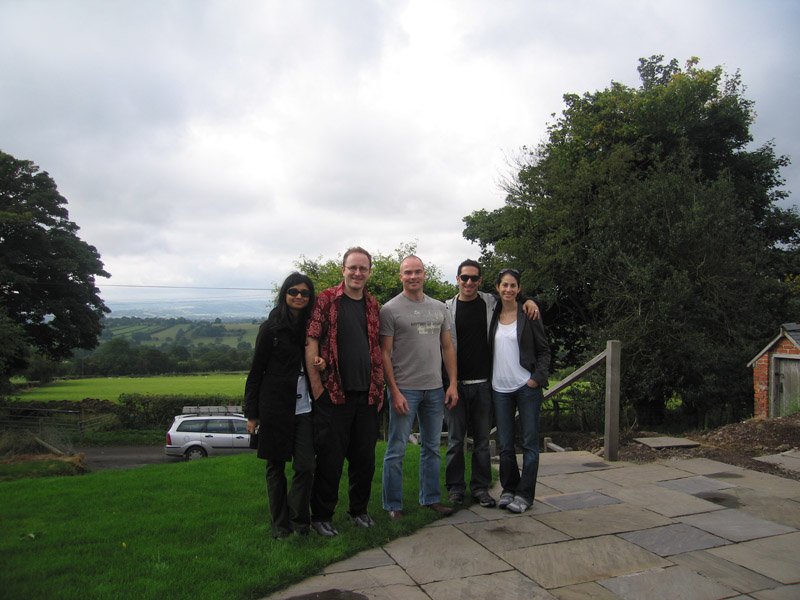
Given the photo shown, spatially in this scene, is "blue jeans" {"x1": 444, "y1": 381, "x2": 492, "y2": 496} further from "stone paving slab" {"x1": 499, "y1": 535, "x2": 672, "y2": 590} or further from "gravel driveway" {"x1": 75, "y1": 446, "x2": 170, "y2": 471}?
"gravel driveway" {"x1": 75, "y1": 446, "x2": 170, "y2": 471}

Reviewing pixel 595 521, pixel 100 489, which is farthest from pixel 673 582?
pixel 100 489

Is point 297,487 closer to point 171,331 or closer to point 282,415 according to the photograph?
point 282,415

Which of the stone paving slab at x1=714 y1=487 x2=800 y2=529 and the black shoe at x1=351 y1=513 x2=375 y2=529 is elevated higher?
the stone paving slab at x1=714 y1=487 x2=800 y2=529

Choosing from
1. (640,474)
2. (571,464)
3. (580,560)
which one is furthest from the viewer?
(571,464)

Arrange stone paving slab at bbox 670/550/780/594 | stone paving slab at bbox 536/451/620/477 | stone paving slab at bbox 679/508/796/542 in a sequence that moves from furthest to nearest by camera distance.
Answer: stone paving slab at bbox 536/451/620/477, stone paving slab at bbox 679/508/796/542, stone paving slab at bbox 670/550/780/594

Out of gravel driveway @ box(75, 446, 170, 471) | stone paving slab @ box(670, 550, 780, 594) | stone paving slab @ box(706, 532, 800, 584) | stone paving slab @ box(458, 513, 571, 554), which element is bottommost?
gravel driveway @ box(75, 446, 170, 471)

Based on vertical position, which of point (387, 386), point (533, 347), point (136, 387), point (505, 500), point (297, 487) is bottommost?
point (136, 387)

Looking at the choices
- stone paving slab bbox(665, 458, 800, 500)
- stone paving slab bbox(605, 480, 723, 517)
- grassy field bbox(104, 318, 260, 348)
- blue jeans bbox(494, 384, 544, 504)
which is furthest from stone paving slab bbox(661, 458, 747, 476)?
grassy field bbox(104, 318, 260, 348)

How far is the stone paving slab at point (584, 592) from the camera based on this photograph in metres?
2.80

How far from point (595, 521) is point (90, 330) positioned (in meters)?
27.1

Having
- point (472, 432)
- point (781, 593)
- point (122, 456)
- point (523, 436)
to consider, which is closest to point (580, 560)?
point (781, 593)

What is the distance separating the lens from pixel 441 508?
4.14m

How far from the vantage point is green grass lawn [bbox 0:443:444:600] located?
292 cm

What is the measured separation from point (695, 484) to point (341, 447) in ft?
10.1
